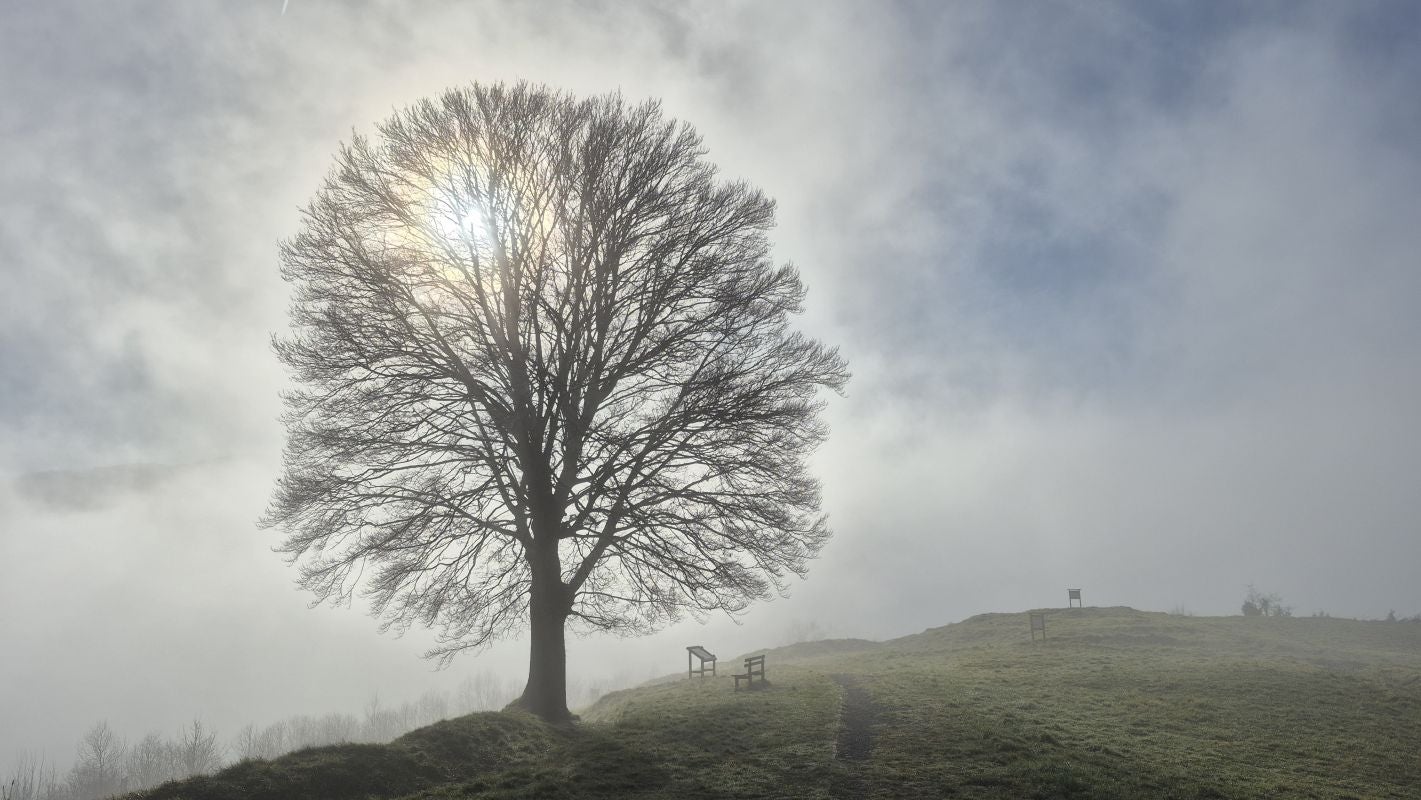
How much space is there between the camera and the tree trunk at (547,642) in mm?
15891

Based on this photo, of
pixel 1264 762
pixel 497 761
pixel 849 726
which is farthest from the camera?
pixel 849 726

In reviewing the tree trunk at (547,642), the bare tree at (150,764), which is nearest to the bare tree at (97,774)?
the bare tree at (150,764)

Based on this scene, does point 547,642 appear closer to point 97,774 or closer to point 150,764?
point 97,774

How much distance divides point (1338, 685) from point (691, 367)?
20.8m

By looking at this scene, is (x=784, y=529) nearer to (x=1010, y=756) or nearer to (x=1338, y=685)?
(x=1010, y=756)

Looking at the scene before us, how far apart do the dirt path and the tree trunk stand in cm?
630

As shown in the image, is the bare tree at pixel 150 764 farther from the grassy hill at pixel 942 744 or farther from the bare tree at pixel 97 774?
the grassy hill at pixel 942 744

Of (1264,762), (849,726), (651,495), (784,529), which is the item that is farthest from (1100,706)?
(651,495)

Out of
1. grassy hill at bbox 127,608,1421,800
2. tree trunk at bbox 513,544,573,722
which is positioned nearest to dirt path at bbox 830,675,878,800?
grassy hill at bbox 127,608,1421,800

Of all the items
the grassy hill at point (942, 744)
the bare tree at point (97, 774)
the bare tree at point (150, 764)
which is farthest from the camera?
the bare tree at point (150, 764)

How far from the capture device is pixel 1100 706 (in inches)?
711

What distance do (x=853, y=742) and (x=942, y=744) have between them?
5.39ft

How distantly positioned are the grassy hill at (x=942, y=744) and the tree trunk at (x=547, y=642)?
1276 millimetres

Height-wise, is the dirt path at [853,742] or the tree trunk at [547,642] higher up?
the tree trunk at [547,642]
